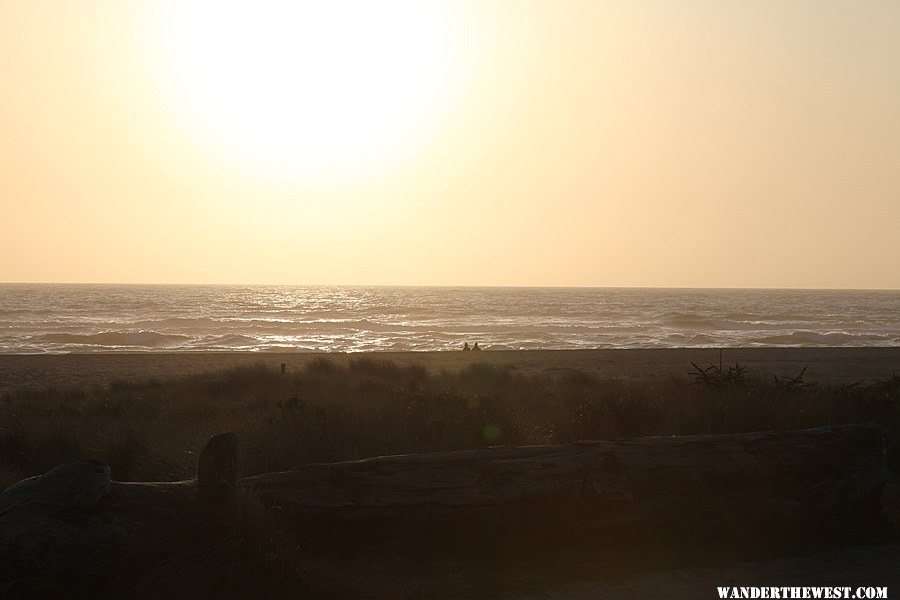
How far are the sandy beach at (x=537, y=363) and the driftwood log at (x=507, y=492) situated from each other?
1681cm

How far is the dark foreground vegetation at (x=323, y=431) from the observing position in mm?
5996

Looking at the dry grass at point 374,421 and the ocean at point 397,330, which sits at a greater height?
the dry grass at point 374,421

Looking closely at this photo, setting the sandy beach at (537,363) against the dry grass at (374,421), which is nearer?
the dry grass at (374,421)

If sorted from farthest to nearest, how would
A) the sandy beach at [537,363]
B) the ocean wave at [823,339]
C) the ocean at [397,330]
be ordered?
the ocean wave at [823,339]
the ocean at [397,330]
the sandy beach at [537,363]

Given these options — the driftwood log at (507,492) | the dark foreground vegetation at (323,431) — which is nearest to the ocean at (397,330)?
the dark foreground vegetation at (323,431)

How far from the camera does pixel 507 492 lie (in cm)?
686

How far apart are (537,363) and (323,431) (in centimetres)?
Result: 2285

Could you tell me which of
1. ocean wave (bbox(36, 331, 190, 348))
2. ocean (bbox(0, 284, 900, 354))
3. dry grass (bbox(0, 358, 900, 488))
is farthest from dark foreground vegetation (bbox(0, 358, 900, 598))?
ocean wave (bbox(36, 331, 190, 348))

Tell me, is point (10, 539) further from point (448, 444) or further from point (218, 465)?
point (448, 444)

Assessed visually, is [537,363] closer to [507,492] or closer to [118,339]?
[507,492]

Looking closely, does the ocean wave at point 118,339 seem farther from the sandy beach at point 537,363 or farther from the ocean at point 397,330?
the sandy beach at point 537,363

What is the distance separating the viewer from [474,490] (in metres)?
6.82

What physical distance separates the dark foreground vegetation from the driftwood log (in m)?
0.23

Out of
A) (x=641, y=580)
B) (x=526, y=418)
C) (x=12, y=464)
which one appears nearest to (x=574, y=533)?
(x=641, y=580)
